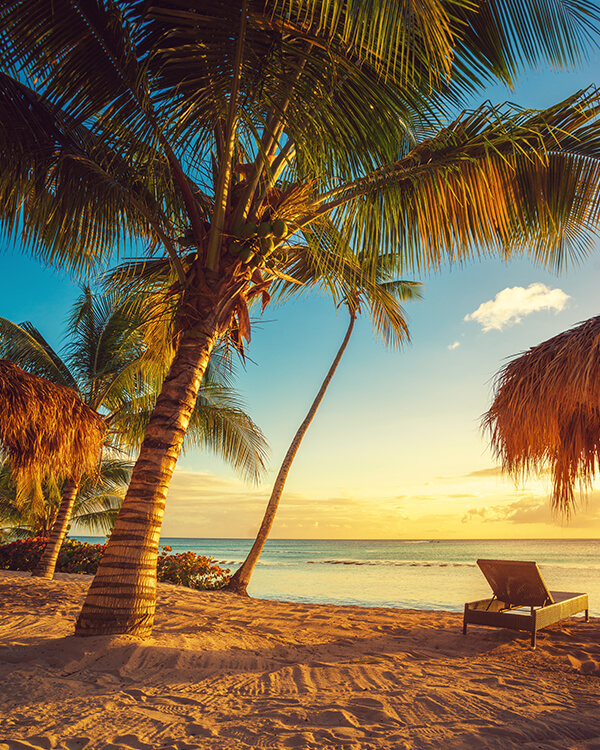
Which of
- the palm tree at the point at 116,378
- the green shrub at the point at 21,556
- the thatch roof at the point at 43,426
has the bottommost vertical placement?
the green shrub at the point at 21,556

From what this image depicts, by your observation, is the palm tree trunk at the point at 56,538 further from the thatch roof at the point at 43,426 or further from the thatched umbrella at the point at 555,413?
the thatched umbrella at the point at 555,413

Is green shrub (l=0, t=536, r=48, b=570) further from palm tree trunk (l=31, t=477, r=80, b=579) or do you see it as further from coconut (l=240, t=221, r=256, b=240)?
coconut (l=240, t=221, r=256, b=240)

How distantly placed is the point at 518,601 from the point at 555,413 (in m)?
2.48

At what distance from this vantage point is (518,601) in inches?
223

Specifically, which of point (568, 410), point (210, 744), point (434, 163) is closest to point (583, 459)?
point (568, 410)

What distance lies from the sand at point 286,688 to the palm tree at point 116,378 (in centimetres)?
535

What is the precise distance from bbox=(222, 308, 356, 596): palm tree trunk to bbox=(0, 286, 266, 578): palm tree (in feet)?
1.95

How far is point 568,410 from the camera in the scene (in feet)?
15.1

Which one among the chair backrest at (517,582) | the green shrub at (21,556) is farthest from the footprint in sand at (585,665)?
the green shrub at (21,556)

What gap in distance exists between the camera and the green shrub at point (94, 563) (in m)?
10.9

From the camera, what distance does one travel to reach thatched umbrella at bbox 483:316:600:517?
4480mm

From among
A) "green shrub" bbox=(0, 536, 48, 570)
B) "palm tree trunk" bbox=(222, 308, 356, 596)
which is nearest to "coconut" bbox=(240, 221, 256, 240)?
"palm tree trunk" bbox=(222, 308, 356, 596)

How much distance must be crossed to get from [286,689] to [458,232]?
4448mm

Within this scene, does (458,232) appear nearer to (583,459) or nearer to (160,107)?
(583,459)
